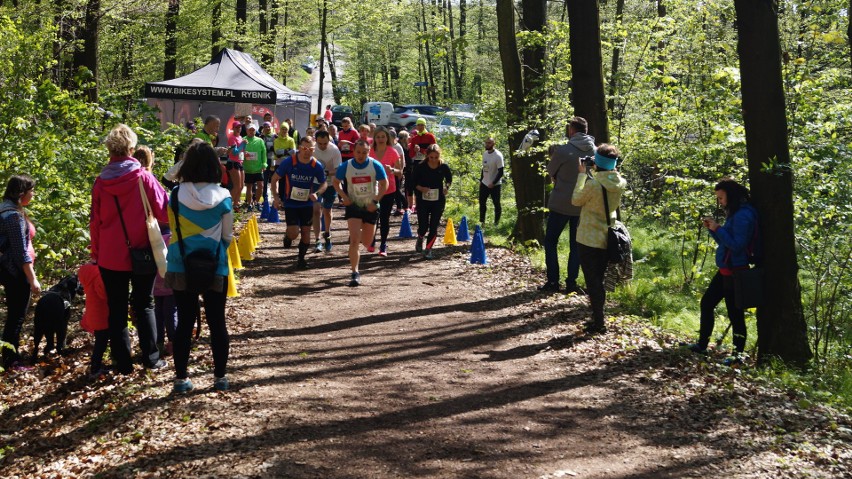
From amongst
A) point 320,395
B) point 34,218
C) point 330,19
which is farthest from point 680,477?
point 330,19

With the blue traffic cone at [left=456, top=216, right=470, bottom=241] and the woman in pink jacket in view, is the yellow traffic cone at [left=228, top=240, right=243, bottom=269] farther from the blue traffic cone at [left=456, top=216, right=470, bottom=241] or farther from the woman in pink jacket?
the woman in pink jacket

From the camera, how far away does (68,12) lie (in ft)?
45.0

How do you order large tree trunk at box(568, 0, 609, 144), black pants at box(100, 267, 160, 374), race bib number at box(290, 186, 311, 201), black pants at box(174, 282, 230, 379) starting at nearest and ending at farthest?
1. black pants at box(174, 282, 230, 379)
2. black pants at box(100, 267, 160, 374)
3. large tree trunk at box(568, 0, 609, 144)
4. race bib number at box(290, 186, 311, 201)

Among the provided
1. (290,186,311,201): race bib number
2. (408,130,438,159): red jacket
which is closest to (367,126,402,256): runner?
(290,186,311,201): race bib number

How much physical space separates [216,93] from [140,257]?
1675 centimetres

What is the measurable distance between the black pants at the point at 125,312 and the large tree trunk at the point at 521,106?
8.11m

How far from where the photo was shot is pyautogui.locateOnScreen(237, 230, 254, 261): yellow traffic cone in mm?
13266

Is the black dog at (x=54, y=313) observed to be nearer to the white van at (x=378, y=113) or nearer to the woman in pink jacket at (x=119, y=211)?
the woman in pink jacket at (x=119, y=211)

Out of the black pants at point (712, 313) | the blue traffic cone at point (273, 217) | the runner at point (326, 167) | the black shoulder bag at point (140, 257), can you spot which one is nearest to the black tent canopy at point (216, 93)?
the blue traffic cone at point (273, 217)

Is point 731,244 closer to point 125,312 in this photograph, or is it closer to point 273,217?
point 125,312

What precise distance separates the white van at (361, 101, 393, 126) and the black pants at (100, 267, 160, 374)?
40921 mm

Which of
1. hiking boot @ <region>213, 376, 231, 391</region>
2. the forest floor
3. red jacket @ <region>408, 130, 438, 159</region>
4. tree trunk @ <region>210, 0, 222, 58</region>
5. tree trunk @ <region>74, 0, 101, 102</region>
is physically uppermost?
tree trunk @ <region>210, 0, 222, 58</region>

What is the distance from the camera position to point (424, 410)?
6414 millimetres

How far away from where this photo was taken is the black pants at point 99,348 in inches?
290
